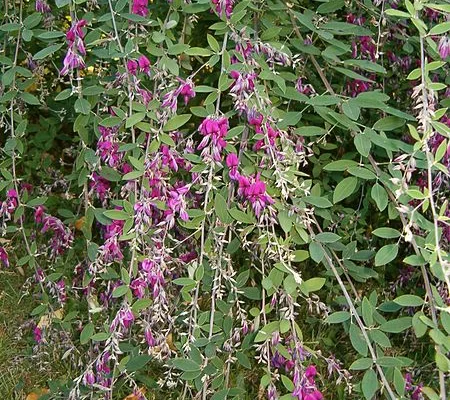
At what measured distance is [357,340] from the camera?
1.62m

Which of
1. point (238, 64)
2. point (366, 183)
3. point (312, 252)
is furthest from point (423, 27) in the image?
point (366, 183)

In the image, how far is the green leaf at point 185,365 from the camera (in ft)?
5.37

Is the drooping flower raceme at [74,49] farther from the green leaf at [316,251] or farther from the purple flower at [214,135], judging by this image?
the green leaf at [316,251]

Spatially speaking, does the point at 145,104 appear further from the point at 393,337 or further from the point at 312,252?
the point at 393,337

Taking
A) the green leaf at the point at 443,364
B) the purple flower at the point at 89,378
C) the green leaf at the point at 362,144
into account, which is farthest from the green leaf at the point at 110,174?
the green leaf at the point at 443,364

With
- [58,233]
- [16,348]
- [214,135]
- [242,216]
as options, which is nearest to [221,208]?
[242,216]

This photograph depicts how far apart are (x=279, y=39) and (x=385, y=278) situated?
3.44ft

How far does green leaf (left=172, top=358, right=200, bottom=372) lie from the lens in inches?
64.4

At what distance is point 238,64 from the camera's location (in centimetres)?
170

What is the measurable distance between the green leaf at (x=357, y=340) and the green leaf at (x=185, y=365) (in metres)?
0.33

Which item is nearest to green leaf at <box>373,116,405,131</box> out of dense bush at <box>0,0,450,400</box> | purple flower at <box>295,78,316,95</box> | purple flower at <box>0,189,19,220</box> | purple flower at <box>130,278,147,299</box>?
dense bush at <box>0,0,450,400</box>

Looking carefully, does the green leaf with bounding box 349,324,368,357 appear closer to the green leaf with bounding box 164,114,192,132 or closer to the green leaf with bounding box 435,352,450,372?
the green leaf with bounding box 435,352,450,372

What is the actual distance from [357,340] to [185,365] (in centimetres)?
37

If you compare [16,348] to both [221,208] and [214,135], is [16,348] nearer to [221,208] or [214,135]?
[221,208]
